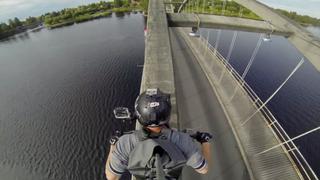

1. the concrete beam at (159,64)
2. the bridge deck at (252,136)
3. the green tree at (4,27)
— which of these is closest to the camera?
the concrete beam at (159,64)

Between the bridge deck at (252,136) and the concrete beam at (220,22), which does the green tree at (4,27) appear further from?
the bridge deck at (252,136)

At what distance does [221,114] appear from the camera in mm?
16141

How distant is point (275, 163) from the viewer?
1255 cm

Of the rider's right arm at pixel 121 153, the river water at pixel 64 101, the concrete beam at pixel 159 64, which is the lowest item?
the river water at pixel 64 101

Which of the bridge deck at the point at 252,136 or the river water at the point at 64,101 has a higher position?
the bridge deck at the point at 252,136

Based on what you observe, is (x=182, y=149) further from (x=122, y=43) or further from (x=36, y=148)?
(x=122, y=43)

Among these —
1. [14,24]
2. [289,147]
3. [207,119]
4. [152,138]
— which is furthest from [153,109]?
[14,24]

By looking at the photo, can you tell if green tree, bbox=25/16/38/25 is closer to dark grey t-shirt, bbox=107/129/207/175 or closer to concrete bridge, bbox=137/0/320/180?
concrete bridge, bbox=137/0/320/180

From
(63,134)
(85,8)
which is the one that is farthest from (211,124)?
(85,8)

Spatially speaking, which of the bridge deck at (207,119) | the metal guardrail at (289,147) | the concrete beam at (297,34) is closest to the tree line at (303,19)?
the bridge deck at (207,119)

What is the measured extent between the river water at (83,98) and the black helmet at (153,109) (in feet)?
64.5

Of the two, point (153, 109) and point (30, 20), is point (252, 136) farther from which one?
point (30, 20)

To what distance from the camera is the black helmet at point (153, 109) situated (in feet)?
11.3

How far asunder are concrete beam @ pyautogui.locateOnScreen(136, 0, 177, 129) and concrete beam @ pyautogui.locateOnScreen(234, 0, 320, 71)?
19.1 feet
